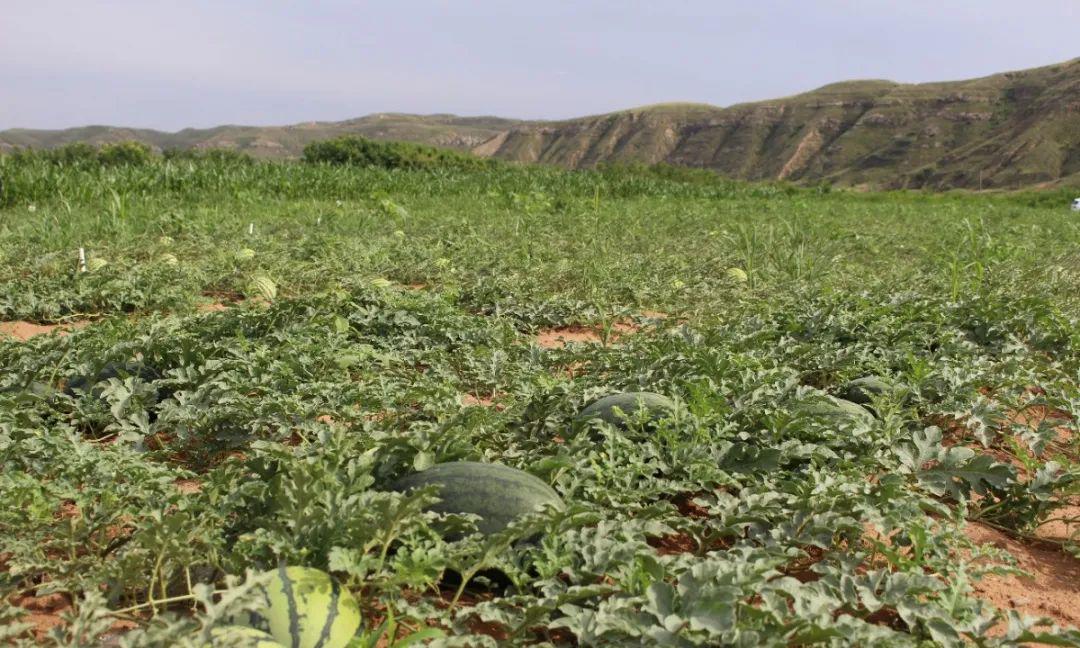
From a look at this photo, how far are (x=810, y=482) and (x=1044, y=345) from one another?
8.81 ft

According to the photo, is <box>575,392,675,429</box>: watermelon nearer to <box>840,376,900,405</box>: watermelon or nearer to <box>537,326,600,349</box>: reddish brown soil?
<box>840,376,900,405</box>: watermelon

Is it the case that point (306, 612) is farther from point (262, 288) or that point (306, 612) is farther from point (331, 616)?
point (262, 288)

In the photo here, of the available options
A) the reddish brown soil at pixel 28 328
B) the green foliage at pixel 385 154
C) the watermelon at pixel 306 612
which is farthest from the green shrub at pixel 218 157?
the watermelon at pixel 306 612

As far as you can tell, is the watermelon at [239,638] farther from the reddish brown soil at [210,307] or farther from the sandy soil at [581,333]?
the reddish brown soil at [210,307]

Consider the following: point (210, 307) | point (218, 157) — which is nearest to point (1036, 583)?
point (210, 307)

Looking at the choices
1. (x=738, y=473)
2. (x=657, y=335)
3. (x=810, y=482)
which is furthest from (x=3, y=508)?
(x=657, y=335)

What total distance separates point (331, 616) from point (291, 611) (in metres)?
0.09

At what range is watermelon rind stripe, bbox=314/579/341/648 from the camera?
1.70 metres

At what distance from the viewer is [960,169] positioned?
79438 mm

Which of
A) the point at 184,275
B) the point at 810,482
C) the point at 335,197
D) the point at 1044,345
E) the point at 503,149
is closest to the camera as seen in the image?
the point at 810,482

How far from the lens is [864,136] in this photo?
105m

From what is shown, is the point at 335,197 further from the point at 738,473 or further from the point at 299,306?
the point at 738,473

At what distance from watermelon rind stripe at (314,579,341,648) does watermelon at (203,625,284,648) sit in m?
0.10

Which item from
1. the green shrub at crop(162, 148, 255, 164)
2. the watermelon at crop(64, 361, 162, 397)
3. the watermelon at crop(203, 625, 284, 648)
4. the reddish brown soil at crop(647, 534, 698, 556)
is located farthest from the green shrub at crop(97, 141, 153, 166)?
the watermelon at crop(203, 625, 284, 648)
